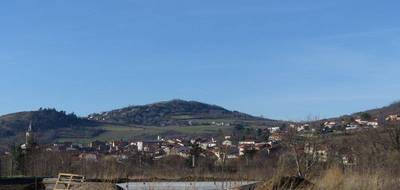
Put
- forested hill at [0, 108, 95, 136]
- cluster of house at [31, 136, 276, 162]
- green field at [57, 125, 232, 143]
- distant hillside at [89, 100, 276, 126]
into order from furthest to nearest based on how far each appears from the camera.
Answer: distant hillside at [89, 100, 276, 126] < green field at [57, 125, 232, 143] < forested hill at [0, 108, 95, 136] < cluster of house at [31, 136, 276, 162]

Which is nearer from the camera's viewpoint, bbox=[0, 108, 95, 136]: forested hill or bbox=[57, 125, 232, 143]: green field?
bbox=[0, 108, 95, 136]: forested hill

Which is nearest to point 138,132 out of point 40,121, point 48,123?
point 48,123

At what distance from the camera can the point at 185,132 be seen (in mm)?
142250

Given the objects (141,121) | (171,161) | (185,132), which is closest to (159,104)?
(141,121)

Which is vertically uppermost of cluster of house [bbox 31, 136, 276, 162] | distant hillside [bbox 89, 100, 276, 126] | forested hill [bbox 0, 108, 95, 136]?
distant hillside [bbox 89, 100, 276, 126]

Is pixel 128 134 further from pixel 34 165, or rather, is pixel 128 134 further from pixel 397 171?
pixel 397 171

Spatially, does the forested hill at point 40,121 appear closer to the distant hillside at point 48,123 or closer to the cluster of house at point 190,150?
the distant hillside at point 48,123

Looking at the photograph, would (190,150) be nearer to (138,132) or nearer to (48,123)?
(138,132)

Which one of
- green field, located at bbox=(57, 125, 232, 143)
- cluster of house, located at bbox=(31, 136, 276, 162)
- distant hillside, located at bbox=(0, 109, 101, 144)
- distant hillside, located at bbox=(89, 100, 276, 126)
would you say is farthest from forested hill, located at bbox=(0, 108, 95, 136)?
cluster of house, located at bbox=(31, 136, 276, 162)

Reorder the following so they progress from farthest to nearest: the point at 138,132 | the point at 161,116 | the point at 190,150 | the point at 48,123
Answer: the point at 161,116
the point at 138,132
the point at 48,123
the point at 190,150

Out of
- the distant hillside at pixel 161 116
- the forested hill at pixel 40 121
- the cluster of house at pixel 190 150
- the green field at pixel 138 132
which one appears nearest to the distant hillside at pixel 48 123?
the forested hill at pixel 40 121

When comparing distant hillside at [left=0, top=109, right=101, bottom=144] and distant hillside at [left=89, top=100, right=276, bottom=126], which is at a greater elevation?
distant hillside at [left=89, top=100, right=276, bottom=126]

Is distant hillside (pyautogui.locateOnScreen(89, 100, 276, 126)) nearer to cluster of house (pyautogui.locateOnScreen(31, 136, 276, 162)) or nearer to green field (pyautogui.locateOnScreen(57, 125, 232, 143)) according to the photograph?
green field (pyautogui.locateOnScreen(57, 125, 232, 143))

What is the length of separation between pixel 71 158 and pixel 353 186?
33146 mm
